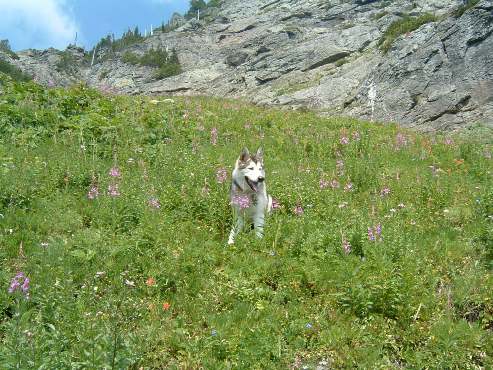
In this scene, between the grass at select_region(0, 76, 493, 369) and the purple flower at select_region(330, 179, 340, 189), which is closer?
the grass at select_region(0, 76, 493, 369)

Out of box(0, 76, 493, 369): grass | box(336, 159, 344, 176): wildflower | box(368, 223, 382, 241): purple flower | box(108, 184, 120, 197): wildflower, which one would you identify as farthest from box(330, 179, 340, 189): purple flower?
box(108, 184, 120, 197): wildflower

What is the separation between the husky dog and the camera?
751cm

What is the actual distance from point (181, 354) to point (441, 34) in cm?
2712

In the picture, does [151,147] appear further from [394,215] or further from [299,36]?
[299,36]

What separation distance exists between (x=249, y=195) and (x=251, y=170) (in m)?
0.41

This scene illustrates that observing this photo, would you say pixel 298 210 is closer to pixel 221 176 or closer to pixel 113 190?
pixel 221 176

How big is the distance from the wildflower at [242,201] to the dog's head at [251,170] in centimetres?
23

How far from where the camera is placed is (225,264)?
6.69 meters

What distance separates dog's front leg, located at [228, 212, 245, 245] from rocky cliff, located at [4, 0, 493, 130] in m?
16.5

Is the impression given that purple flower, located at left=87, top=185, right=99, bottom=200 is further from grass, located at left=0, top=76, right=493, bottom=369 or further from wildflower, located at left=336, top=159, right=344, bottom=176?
wildflower, located at left=336, top=159, right=344, bottom=176

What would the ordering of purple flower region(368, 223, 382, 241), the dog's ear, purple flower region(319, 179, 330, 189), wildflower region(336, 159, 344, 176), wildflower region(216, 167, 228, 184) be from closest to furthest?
purple flower region(368, 223, 382, 241) < the dog's ear < wildflower region(216, 167, 228, 184) < purple flower region(319, 179, 330, 189) < wildflower region(336, 159, 344, 176)

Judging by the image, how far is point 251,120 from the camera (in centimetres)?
1736

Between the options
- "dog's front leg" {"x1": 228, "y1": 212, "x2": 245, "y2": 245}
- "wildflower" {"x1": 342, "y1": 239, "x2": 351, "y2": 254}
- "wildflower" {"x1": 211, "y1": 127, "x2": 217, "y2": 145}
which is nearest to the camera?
"wildflower" {"x1": 342, "y1": 239, "x2": 351, "y2": 254}

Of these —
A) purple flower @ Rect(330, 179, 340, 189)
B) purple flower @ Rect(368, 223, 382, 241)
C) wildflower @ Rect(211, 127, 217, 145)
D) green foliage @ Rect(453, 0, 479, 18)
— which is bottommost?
purple flower @ Rect(368, 223, 382, 241)
